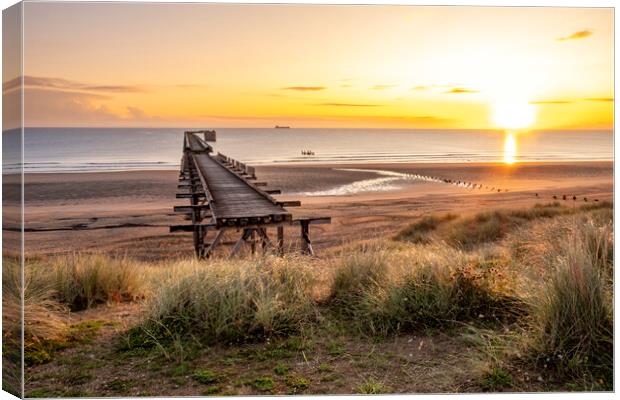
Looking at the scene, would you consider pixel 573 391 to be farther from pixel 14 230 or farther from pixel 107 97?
pixel 107 97

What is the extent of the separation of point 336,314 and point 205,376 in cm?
177

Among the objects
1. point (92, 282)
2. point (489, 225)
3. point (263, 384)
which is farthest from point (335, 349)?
point (489, 225)

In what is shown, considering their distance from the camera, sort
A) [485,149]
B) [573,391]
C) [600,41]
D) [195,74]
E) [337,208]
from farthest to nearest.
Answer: [485,149] < [195,74] < [337,208] < [600,41] < [573,391]

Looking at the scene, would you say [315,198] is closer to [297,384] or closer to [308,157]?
[297,384]

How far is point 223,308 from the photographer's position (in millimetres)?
5832

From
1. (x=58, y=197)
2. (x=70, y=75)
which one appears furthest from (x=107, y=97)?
(x=58, y=197)

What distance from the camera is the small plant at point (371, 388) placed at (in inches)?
197

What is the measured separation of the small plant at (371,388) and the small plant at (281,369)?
0.63 metres

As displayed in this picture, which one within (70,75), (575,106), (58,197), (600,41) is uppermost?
(70,75)

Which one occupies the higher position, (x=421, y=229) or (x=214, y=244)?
(x=214, y=244)

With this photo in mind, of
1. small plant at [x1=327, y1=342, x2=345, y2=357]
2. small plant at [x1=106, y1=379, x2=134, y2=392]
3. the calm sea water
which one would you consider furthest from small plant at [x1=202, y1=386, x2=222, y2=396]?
the calm sea water

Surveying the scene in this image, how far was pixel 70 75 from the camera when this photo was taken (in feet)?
127

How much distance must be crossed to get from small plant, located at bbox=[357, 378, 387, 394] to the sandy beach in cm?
693

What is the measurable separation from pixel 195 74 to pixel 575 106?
42.9m
